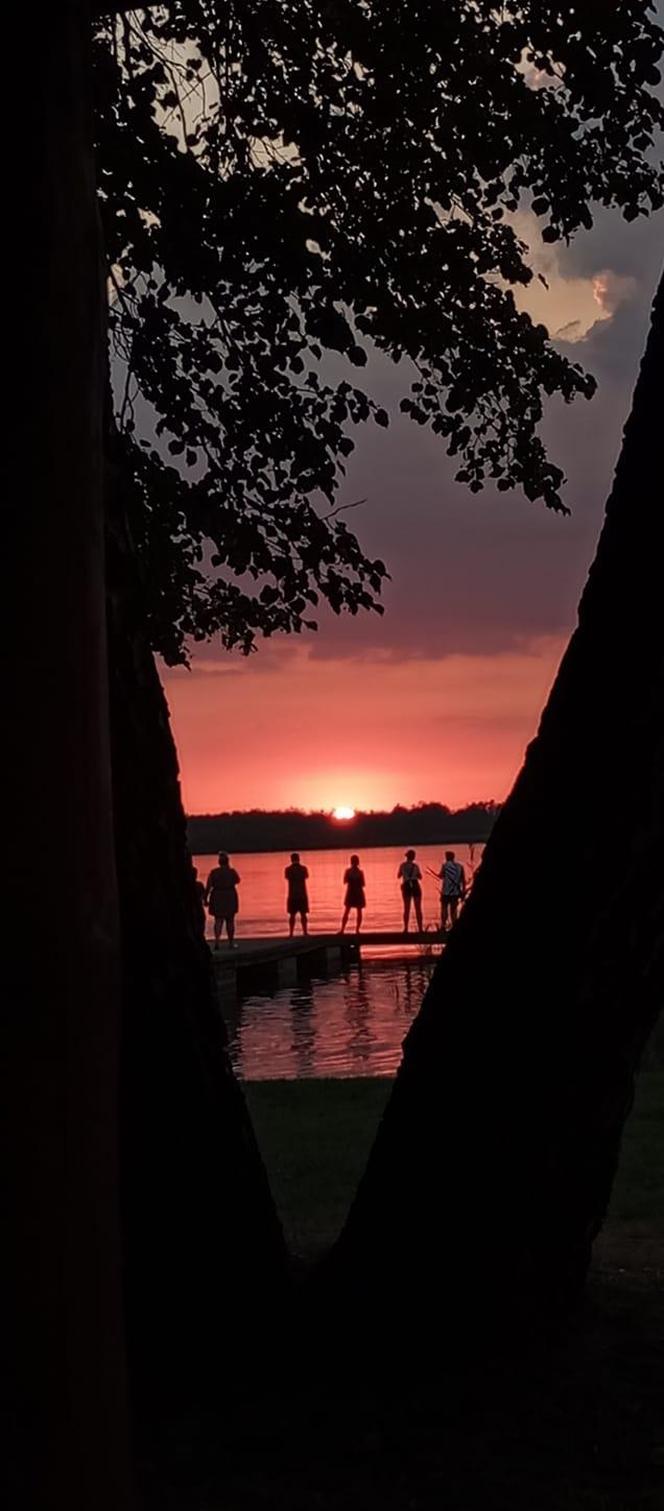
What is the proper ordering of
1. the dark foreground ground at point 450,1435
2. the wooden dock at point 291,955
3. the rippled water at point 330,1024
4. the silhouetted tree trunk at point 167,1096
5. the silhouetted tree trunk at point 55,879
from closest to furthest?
the silhouetted tree trunk at point 55,879 < the dark foreground ground at point 450,1435 < the silhouetted tree trunk at point 167,1096 < the rippled water at point 330,1024 < the wooden dock at point 291,955

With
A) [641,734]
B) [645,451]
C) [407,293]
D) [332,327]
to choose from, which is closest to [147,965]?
[641,734]

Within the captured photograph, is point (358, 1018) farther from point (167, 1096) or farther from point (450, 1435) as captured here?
point (450, 1435)

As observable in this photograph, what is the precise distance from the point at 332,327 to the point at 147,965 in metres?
4.06

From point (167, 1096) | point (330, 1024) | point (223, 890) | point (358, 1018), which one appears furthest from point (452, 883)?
point (167, 1096)

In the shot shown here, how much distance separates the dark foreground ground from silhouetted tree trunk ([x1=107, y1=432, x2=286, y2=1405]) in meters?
0.26

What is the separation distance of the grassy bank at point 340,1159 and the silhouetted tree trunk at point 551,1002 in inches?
44.5

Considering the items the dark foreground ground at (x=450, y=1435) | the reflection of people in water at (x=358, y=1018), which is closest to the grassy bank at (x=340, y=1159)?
the dark foreground ground at (x=450, y=1435)

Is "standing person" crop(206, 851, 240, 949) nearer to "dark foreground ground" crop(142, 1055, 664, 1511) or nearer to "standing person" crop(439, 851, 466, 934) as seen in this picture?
"standing person" crop(439, 851, 466, 934)

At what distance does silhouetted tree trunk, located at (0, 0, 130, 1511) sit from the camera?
2463 mm

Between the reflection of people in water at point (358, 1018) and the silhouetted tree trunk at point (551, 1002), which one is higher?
the silhouetted tree trunk at point (551, 1002)

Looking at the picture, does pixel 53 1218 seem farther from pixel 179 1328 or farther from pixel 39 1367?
pixel 179 1328

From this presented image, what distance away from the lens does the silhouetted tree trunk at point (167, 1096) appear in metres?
4.45

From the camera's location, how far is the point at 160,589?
9.09m

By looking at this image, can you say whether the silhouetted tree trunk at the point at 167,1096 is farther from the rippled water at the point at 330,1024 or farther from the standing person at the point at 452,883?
the standing person at the point at 452,883
